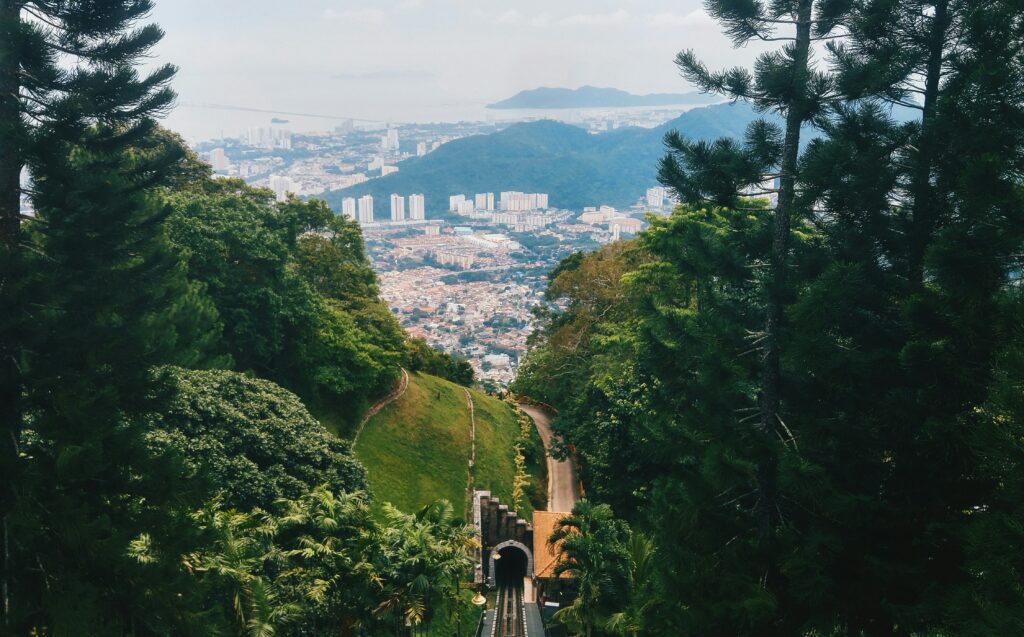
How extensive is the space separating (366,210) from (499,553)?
91.0m

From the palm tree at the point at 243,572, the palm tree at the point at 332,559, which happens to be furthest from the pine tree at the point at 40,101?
the palm tree at the point at 332,559

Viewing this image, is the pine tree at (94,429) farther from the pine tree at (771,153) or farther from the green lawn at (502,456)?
the green lawn at (502,456)

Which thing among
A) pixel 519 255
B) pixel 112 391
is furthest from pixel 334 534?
pixel 519 255

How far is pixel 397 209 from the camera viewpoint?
105188 millimetres

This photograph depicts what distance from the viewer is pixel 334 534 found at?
28.7 ft

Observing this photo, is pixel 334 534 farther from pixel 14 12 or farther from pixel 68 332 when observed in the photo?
pixel 14 12

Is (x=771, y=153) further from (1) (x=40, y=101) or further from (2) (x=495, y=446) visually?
(2) (x=495, y=446)

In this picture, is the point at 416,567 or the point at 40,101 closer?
the point at 40,101

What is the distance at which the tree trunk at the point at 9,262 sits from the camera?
5867 mm

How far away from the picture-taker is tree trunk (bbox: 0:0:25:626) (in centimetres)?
587

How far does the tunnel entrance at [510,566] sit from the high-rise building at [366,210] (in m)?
89.4

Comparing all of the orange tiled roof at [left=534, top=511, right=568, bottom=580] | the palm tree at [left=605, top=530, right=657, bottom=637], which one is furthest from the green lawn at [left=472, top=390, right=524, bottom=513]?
the palm tree at [left=605, top=530, right=657, bottom=637]

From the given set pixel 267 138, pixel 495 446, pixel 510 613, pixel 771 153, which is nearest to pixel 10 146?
pixel 771 153

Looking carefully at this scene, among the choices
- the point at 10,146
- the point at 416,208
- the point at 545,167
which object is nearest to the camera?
the point at 10,146
